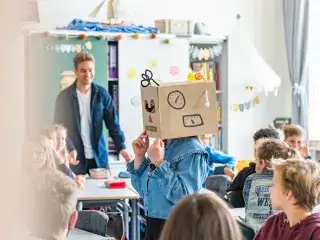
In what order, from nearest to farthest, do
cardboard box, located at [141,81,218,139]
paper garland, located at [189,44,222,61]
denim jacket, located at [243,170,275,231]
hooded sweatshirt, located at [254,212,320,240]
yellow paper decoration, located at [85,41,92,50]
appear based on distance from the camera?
hooded sweatshirt, located at [254,212,320,240]
cardboard box, located at [141,81,218,139]
denim jacket, located at [243,170,275,231]
yellow paper decoration, located at [85,41,92,50]
paper garland, located at [189,44,222,61]

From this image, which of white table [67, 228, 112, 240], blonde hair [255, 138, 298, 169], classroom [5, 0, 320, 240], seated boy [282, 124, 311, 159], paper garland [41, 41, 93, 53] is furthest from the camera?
paper garland [41, 41, 93, 53]

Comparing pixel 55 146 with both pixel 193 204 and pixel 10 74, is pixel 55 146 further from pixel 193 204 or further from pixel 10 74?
pixel 10 74

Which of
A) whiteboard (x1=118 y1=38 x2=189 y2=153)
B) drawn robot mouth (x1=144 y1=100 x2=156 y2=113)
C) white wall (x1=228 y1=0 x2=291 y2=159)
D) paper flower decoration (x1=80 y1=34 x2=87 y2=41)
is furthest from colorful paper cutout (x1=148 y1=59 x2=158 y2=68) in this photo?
drawn robot mouth (x1=144 y1=100 x2=156 y2=113)

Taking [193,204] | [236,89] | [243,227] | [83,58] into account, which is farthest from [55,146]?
[236,89]

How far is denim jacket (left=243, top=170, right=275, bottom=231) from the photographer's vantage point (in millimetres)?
2742

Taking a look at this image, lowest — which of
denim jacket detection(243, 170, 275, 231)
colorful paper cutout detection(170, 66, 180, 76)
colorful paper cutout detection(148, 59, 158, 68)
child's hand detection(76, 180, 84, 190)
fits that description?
child's hand detection(76, 180, 84, 190)

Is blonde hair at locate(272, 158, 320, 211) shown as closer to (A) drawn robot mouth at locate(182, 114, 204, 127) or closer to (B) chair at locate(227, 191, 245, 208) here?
(A) drawn robot mouth at locate(182, 114, 204, 127)

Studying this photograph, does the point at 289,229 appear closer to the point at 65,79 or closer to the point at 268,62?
the point at 65,79

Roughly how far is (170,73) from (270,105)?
1607 mm

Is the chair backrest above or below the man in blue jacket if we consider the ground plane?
below

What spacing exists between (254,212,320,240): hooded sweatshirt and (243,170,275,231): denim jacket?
41cm

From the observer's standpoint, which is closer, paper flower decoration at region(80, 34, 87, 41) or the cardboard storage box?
paper flower decoration at region(80, 34, 87, 41)

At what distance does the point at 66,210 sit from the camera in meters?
1.77

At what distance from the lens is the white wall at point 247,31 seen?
244 inches
